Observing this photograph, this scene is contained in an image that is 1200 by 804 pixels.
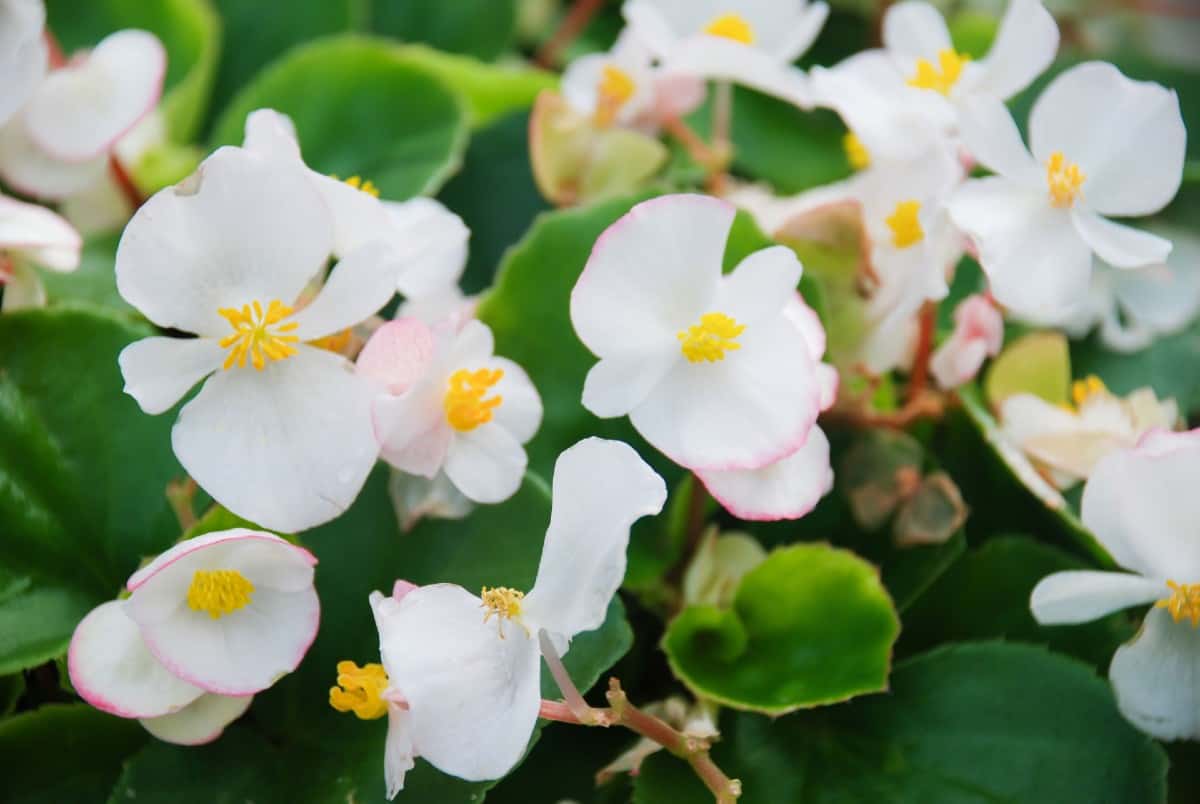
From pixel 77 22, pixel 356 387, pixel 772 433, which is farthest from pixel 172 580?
pixel 77 22

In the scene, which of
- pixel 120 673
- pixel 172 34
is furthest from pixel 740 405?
pixel 172 34

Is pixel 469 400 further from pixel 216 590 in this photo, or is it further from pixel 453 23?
pixel 453 23

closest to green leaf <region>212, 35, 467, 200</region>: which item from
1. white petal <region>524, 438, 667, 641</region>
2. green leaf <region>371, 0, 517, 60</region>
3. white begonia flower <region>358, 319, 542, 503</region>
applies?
green leaf <region>371, 0, 517, 60</region>

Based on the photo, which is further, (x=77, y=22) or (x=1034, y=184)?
(x=77, y=22)

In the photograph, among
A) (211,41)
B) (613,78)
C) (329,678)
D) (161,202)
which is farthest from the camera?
(211,41)

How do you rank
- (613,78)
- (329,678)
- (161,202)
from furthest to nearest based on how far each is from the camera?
(613,78) < (329,678) < (161,202)

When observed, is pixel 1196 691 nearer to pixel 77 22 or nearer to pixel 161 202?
pixel 161 202
